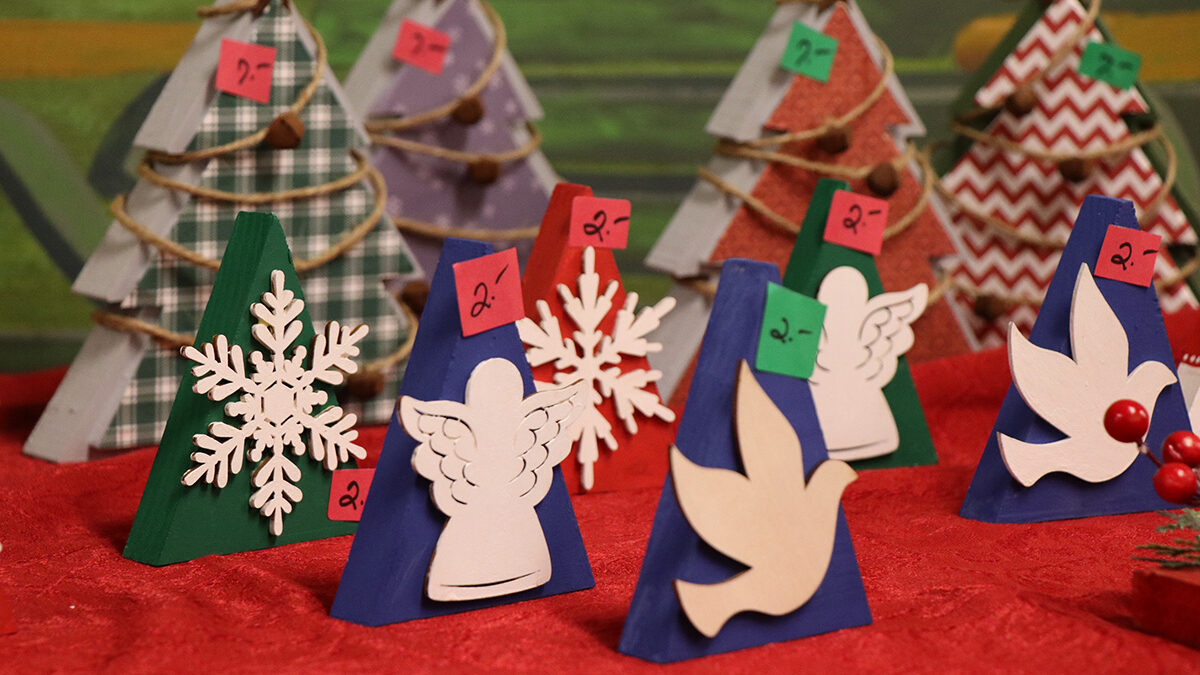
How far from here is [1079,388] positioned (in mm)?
1521

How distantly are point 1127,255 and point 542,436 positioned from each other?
0.80m

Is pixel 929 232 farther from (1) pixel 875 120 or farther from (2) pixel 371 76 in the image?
(2) pixel 371 76

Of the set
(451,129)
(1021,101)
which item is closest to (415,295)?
(451,129)

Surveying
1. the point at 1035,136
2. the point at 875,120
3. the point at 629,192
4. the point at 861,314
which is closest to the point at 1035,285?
the point at 1035,136

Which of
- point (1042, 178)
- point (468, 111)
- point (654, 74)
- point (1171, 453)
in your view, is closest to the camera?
point (1171, 453)

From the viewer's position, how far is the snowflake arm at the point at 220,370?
134 cm

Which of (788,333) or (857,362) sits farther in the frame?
(857,362)

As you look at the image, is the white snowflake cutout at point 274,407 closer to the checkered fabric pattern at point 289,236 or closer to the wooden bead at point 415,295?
the checkered fabric pattern at point 289,236

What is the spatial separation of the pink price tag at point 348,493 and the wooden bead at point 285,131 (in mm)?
626

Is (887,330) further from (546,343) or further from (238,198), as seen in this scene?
(238,198)

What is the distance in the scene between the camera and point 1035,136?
2.30 meters

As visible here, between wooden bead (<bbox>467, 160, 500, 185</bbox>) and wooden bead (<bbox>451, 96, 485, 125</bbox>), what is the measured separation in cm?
7

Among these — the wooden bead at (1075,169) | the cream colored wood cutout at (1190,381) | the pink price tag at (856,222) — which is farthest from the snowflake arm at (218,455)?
the wooden bead at (1075,169)

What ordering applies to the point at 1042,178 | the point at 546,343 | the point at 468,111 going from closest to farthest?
1. the point at 546,343
2. the point at 468,111
3. the point at 1042,178
